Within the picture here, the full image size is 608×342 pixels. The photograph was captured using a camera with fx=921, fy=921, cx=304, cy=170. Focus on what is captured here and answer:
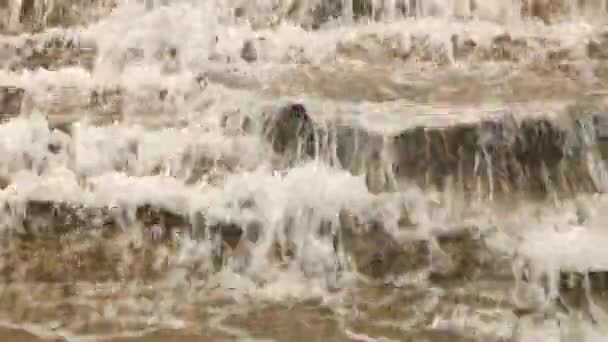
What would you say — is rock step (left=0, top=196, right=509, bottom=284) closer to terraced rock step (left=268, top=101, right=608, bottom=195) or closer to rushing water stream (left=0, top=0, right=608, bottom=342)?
rushing water stream (left=0, top=0, right=608, bottom=342)

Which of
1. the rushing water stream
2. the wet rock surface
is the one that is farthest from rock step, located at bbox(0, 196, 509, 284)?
the wet rock surface

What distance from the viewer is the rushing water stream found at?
2.34 metres

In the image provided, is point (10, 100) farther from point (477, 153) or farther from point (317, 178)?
point (477, 153)

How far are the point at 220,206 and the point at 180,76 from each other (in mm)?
460

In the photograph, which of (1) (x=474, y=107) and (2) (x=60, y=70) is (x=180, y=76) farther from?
(1) (x=474, y=107)

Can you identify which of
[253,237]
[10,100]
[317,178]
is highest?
[10,100]

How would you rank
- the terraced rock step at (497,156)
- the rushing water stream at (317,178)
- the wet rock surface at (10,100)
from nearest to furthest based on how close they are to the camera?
the rushing water stream at (317,178) < the terraced rock step at (497,156) < the wet rock surface at (10,100)

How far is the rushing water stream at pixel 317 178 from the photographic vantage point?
234 centimetres

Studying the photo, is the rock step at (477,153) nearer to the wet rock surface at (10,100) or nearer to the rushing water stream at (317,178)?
the rushing water stream at (317,178)

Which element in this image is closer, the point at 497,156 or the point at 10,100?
the point at 497,156

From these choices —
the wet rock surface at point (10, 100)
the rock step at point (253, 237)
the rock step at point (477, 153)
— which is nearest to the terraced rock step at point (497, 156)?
the rock step at point (477, 153)

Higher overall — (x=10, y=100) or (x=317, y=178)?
(x=10, y=100)

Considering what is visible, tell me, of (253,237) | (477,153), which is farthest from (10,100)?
(477,153)

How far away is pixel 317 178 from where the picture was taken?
249cm
